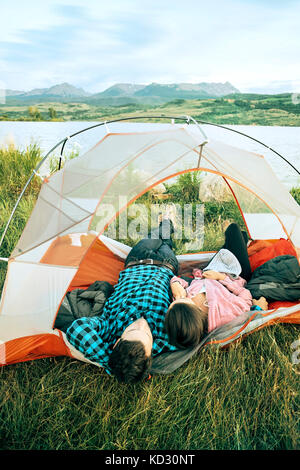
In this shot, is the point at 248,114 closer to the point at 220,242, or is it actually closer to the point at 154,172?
the point at 220,242

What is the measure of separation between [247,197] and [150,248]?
1.24 metres

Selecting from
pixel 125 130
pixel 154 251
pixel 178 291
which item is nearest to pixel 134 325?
pixel 178 291

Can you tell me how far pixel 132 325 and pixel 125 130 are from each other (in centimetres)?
209

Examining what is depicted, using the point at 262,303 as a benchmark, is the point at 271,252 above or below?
above

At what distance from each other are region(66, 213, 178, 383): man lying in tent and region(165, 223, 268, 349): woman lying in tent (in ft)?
0.49

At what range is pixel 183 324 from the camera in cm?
191

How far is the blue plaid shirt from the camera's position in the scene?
2.05 meters

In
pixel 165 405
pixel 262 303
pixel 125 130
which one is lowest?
pixel 165 405

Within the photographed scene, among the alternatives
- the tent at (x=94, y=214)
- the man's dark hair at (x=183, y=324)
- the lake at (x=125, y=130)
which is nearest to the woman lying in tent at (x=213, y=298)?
the man's dark hair at (x=183, y=324)

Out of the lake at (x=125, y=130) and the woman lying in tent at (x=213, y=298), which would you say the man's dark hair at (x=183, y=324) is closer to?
the woman lying in tent at (x=213, y=298)

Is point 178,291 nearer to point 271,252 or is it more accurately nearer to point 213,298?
point 213,298

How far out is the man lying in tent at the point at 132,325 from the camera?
1.76m

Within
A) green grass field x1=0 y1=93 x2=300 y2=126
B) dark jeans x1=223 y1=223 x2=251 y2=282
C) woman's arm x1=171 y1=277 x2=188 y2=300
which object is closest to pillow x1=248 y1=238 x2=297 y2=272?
dark jeans x1=223 y1=223 x2=251 y2=282

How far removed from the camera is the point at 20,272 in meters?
2.27
